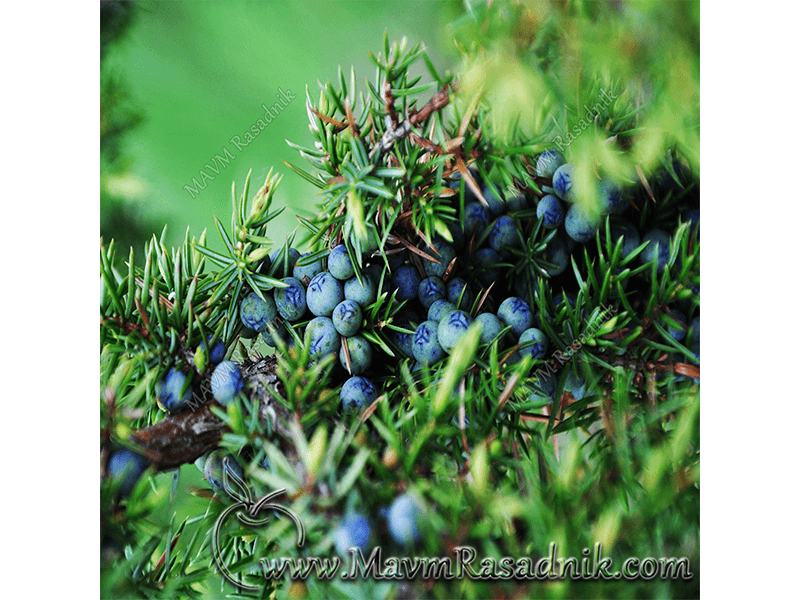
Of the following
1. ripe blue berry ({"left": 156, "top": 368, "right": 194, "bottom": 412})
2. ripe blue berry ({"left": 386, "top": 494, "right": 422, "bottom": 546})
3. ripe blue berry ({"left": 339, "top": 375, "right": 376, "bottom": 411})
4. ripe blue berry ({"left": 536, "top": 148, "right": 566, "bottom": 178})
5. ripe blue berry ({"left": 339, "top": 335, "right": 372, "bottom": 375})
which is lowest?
ripe blue berry ({"left": 386, "top": 494, "right": 422, "bottom": 546})

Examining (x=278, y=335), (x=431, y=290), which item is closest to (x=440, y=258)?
(x=431, y=290)

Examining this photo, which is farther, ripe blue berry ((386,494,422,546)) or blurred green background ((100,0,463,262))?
blurred green background ((100,0,463,262))

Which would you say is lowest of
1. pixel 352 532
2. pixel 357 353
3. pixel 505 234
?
pixel 352 532

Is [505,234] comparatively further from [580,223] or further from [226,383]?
[226,383]

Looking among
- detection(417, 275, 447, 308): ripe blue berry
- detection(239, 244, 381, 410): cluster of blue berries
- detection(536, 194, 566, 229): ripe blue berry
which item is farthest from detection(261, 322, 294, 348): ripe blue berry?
detection(536, 194, 566, 229): ripe blue berry

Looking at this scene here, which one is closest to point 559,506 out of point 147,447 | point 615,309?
point 615,309

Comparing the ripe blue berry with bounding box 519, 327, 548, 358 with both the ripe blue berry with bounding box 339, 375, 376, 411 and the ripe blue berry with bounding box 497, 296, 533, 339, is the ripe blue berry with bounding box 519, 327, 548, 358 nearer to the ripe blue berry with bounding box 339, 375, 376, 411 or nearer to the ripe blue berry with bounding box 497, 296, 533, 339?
the ripe blue berry with bounding box 497, 296, 533, 339

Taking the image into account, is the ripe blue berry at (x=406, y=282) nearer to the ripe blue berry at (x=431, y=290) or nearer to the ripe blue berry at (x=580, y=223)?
the ripe blue berry at (x=431, y=290)

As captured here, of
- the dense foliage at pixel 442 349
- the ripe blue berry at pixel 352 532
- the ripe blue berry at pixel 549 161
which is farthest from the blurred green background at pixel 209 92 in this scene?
the ripe blue berry at pixel 352 532
